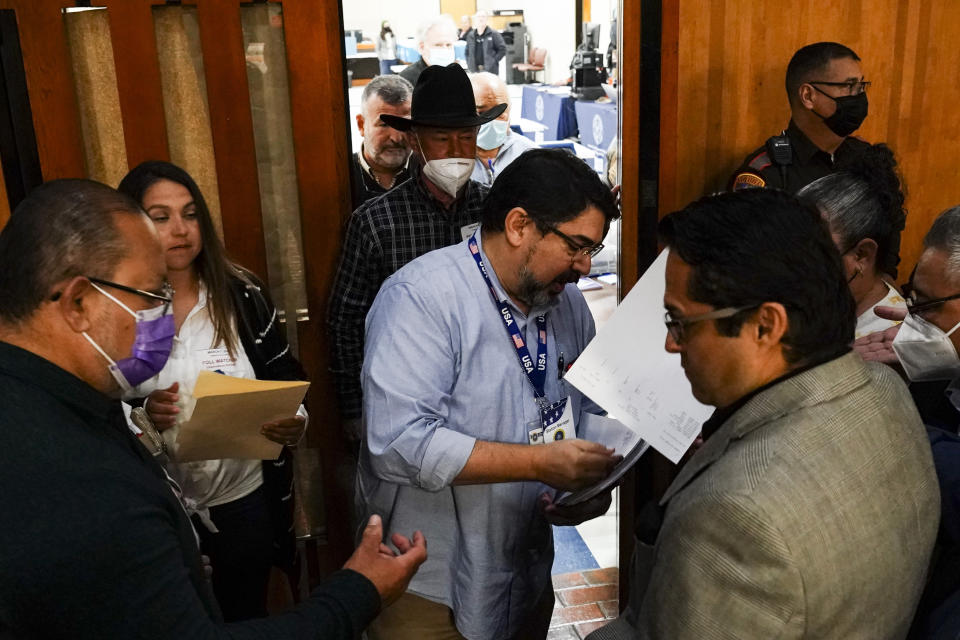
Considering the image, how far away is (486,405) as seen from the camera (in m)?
1.96

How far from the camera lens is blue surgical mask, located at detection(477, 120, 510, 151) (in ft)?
14.9

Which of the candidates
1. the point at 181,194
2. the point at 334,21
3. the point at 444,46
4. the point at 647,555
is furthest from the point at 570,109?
the point at 647,555

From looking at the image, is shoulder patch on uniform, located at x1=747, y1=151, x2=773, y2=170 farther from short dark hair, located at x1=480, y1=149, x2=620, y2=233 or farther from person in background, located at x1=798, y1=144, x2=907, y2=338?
short dark hair, located at x1=480, y1=149, x2=620, y2=233

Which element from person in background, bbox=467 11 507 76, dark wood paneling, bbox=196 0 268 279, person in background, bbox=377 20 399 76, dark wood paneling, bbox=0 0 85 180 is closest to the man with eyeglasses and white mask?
dark wood paneling, bbox=196 0 268 279

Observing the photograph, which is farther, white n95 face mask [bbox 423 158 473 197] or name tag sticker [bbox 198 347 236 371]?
white n95 face mask [bbox 423 158 473 197]

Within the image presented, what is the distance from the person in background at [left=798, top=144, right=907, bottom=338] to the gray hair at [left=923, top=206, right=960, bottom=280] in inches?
13.3

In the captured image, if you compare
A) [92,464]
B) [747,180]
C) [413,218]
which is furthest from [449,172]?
[92,464]

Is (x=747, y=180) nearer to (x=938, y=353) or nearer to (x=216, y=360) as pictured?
(x=938, y=353)

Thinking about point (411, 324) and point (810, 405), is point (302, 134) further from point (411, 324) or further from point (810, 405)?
point (810, 405)

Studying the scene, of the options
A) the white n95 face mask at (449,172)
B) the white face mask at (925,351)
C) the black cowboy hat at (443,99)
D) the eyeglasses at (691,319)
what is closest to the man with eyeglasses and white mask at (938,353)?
the white face mask at (925,351)

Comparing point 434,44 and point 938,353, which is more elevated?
point 434,44

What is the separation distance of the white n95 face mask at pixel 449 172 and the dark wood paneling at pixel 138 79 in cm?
89

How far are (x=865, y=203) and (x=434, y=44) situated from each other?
2.77 metres

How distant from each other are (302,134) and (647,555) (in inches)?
77.3
